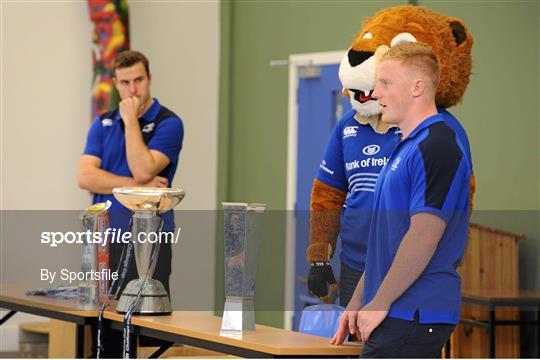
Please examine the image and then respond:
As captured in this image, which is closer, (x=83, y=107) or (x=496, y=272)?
(x=496, y=272)

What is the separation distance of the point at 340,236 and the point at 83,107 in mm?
3946

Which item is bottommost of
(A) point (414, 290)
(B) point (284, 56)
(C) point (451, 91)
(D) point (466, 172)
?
(A) point (414, 290)

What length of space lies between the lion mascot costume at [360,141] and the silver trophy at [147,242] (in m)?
0.52

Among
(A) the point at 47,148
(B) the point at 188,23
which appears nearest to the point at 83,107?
(A) the point at 47,148

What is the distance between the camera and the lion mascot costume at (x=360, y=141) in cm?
346

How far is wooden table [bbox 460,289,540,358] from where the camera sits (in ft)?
16.2

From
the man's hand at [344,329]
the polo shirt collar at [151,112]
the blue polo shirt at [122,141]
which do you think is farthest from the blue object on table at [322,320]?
the polo shirt collar at [151,112]

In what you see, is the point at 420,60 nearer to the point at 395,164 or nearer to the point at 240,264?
the point at 395,164

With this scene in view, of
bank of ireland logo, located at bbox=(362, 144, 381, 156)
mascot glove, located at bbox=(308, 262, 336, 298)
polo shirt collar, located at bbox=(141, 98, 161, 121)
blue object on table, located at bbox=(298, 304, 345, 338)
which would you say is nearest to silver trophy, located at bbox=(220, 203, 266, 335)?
blue object on table, located at bbox=(298, 304, 345, 338)

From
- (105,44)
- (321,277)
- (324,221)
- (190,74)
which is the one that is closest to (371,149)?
(324,221)

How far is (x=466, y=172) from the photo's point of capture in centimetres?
270

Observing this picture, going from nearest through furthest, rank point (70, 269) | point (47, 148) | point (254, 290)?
point (254, 290) < point (70, 269) < point (47, 148)

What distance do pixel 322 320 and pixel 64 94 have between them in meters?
4.22

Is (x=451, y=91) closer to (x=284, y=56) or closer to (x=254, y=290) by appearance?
(x=254, y=290)
